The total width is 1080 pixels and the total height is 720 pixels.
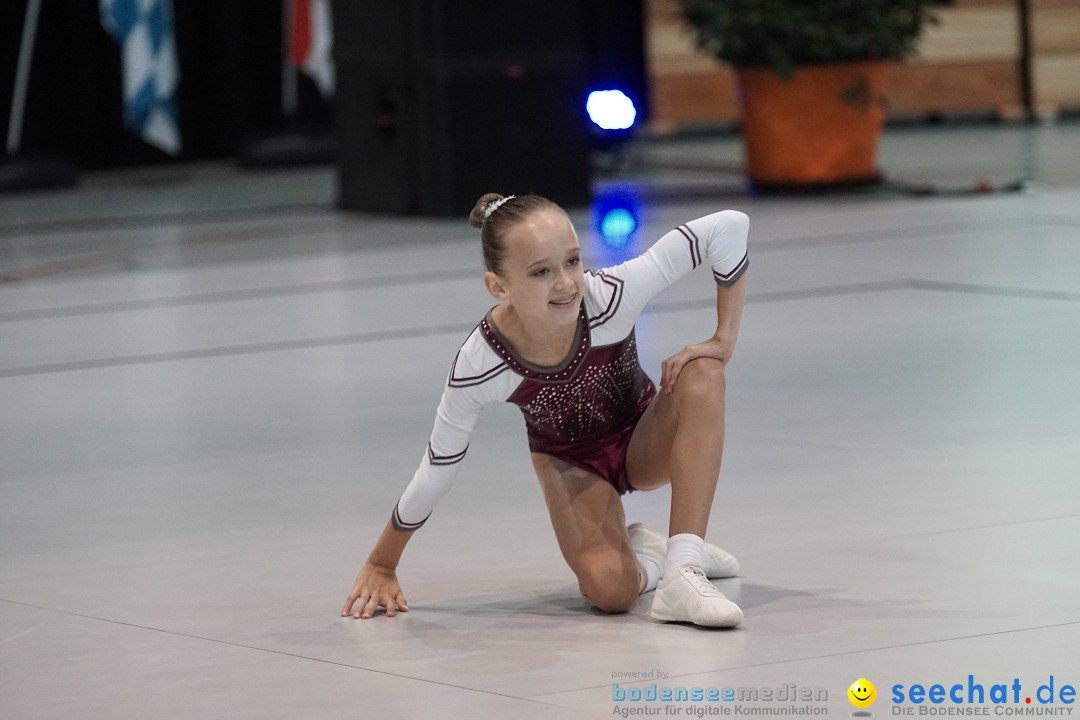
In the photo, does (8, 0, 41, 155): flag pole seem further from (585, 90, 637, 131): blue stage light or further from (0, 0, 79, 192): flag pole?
(585, 90, 637, 131): blue stage light

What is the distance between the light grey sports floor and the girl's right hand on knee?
0.03m

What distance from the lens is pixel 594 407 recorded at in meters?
2.89

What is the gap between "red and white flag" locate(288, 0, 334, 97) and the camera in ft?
37.7

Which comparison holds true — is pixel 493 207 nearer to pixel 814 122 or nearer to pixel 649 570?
pixel 649 570

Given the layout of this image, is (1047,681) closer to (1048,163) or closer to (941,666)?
(941,666)

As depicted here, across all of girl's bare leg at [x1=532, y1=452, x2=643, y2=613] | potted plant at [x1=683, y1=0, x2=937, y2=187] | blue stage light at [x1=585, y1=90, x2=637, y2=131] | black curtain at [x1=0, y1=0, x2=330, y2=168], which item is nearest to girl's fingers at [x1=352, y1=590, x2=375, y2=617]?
girl's bare leg at [x1=532, y1=452, x2=643, y2=613]

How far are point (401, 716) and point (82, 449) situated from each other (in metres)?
1.96

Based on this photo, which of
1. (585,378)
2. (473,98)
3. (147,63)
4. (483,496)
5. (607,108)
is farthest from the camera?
(147,63)

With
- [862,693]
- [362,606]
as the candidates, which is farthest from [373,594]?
[862,693]

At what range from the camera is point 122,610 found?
2.74 m

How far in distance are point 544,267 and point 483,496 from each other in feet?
2.79

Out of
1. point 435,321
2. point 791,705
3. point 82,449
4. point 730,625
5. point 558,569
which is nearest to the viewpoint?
point 791,705

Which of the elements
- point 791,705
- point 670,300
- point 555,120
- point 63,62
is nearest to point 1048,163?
point 555,120

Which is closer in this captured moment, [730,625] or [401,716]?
[401,716]
